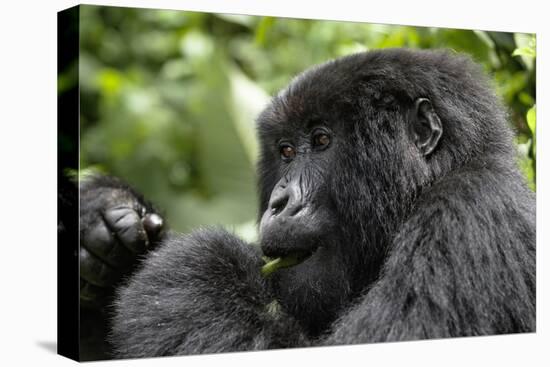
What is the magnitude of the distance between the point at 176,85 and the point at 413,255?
5.41 metres

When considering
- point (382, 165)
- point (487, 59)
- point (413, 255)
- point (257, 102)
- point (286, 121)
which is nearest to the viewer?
point (413, 255)

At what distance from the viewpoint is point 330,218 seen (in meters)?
3.19

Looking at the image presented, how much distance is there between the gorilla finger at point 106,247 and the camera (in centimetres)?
375

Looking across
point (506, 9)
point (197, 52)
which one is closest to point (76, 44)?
point (506, 9)

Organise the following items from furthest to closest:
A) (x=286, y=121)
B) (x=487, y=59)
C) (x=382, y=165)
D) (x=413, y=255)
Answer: (x=487, y=59) → (x=286, y=121) → (x=382, y=165) → (x=413, y=255)

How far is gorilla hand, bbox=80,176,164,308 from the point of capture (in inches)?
148

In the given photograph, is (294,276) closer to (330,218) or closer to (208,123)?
(330,218)

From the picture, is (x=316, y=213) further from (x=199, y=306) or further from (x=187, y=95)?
(x=187, y=95)

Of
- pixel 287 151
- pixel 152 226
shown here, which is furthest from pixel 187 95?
pixel 287 151

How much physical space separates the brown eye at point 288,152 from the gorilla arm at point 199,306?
0.44 m

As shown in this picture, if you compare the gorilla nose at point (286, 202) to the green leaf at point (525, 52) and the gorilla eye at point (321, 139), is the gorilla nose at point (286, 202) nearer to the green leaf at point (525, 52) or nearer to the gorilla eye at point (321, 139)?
the gorilla eye at point (321, 139)

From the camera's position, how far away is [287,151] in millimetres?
3410

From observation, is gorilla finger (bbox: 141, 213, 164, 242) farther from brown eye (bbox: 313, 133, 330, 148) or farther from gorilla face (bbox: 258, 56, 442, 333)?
brown eye (bbox: 313, 133, 330, 148)

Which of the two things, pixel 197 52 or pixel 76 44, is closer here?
pixel 76 44
